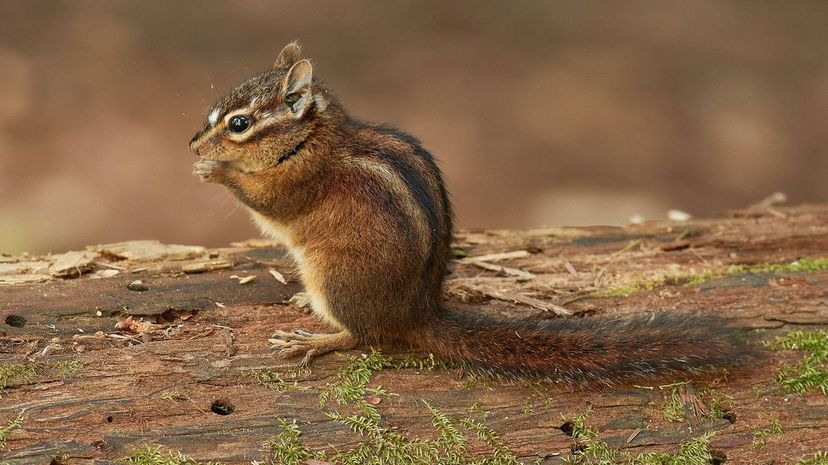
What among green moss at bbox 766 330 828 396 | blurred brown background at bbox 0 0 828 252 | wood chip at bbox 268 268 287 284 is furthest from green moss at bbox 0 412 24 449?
blurred brown background at bbox 0 0 828 252

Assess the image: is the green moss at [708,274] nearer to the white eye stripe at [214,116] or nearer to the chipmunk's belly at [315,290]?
the chipmunk's belly at [315,290]

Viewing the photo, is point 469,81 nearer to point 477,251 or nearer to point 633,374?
point 477,251

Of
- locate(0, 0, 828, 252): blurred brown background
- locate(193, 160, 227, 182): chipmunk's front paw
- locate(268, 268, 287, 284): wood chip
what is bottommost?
locate(268, 268, 287, 284): wood chip

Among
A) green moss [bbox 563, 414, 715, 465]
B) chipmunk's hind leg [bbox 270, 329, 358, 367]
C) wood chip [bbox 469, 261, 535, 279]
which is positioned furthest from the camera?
wood chip [bbox 469, 261, 535, 279]

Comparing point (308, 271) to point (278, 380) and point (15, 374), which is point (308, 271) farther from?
point (15, 374)

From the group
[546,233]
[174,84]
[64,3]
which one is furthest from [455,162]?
[64,3]

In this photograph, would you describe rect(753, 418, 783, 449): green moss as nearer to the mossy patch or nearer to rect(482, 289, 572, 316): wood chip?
rect(482, 289, 572, 316): wood chip
